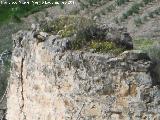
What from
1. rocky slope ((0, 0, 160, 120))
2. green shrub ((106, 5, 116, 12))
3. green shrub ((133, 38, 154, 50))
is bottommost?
green shrub ((106, 5, 116, 12))

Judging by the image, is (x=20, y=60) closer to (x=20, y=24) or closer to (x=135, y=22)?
(x=135, y=22)

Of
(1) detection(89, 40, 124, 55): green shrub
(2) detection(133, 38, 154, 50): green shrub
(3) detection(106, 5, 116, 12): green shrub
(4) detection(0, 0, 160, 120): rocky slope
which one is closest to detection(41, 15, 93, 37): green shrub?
(4) detection(0, 0, 160, 120): rocky slope

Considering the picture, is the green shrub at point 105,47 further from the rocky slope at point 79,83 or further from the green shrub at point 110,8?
the green shrub at point 110,8

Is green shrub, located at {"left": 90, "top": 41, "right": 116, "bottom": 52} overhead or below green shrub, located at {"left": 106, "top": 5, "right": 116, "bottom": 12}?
overhead

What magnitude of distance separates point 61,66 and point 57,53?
220 mm

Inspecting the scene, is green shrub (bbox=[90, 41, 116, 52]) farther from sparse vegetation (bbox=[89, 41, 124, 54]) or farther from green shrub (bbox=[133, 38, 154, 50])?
green shrub (bbox=[133, 38, 154, 50])

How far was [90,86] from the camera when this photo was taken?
390 inches

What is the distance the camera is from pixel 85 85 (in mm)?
9953

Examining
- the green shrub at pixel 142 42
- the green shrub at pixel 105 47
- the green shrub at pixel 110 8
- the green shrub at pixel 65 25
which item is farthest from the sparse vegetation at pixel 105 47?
the green shrub at pixel 110 8

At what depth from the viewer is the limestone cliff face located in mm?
9531

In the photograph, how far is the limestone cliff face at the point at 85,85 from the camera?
9.53 meters

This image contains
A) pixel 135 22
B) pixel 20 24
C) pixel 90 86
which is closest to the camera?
pixel 90 86

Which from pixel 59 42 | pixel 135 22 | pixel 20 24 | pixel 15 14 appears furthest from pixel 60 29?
pixel 15 14

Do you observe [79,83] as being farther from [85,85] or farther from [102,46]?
[102,46]
